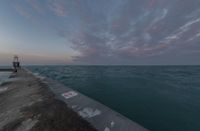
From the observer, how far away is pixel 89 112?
419 cm

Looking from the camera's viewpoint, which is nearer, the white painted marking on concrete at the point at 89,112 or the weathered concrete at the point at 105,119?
the weathered concrete at the point at 105,119

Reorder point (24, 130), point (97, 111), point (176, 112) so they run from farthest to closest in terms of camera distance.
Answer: point (176, 112) → point (97, 111) → point (24, 130)

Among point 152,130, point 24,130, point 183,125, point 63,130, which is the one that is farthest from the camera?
point 183,125

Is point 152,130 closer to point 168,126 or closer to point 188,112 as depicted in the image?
point 168,126

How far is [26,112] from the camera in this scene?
4621 mm

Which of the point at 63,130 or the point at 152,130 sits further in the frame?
the point at 152,130

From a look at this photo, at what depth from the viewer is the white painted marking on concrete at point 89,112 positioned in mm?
3926

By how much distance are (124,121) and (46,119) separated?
2.90 m

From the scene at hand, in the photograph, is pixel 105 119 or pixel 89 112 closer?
pixel 105 119

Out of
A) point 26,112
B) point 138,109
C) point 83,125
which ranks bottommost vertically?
point 138,109

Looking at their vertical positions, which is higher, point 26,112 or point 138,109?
point 26,112

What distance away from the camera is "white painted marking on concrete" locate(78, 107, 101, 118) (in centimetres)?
393

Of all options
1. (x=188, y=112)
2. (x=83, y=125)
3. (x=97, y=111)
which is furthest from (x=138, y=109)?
(x=83, y=125)

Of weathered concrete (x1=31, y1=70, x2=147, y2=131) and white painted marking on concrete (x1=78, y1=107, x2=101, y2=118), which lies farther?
white painted marking on concrete (x1=78, y1=107, x2=101, y2=118)
